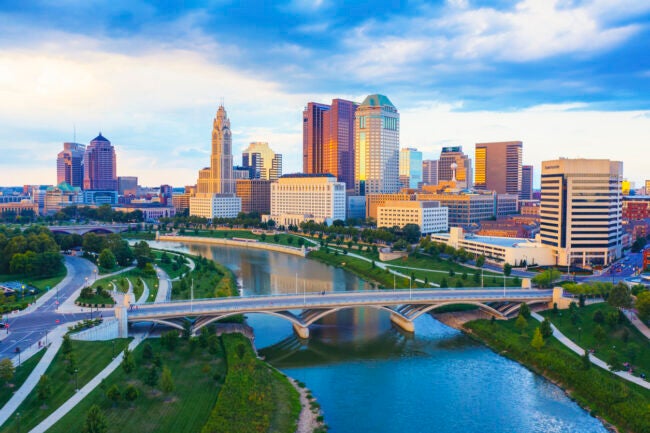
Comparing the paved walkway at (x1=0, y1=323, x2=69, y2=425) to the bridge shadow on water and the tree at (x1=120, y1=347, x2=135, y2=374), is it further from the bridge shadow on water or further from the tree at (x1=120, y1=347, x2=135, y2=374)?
the bridge shadow on water

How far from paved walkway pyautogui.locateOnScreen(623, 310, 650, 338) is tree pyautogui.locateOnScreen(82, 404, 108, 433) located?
155 feet

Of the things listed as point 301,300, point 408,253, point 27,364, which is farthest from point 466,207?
point 27,364

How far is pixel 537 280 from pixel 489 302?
14553 mm

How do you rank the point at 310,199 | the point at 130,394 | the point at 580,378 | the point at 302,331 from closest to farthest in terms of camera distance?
the point at 130,394 → the point at 580,378 → the point at 302,331 → the point at 310,199

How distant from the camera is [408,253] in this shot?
10962 cm

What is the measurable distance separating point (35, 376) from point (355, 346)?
2847cm

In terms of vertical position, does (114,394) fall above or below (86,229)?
below

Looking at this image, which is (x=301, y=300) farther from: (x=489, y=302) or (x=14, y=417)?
A: (x=14, y=417)

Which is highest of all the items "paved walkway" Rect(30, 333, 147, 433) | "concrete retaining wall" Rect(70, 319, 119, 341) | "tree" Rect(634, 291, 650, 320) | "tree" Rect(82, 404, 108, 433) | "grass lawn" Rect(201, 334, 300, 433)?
"tree" Rect(634, 291, 650, 320)

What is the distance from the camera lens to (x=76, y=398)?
37.7 metres

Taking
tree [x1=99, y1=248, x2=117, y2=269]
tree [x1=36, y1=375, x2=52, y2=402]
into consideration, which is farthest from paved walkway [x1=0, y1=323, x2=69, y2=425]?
tree [x1=99, y1=248, x2=117, y2=269]

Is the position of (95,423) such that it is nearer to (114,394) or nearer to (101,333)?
(114,394)

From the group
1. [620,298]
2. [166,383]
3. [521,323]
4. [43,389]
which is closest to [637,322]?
[620,298]

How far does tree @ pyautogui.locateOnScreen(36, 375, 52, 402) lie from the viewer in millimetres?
36094
